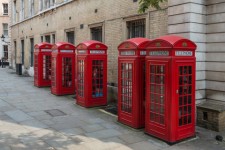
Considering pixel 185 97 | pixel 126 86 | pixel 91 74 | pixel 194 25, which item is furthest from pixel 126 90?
pixel 194 25

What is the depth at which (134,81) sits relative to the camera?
734cm

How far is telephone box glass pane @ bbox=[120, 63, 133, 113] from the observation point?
24.9ft

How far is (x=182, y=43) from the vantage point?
6336 millimetres

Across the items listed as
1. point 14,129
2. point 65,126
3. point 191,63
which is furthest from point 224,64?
point 14,129

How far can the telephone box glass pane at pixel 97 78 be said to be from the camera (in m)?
9.98

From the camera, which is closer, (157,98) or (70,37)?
(157,98)

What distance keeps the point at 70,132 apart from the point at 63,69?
5546 mm

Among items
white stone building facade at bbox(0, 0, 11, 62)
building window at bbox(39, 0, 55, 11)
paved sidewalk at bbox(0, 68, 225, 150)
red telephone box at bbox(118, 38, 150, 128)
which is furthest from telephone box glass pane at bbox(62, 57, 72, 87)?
white stone building facade at bbox(0, 0, 11, 62)

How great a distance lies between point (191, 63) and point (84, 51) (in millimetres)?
4327

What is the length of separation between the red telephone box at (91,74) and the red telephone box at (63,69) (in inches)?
77.7

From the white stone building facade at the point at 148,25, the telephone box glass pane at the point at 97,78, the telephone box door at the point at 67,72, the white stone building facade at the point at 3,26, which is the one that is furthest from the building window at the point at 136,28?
the white stone building facade at the point at 3,26

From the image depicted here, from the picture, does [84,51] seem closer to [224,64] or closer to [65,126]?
[65,126]

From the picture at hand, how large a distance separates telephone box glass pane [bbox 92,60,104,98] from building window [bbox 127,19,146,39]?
1.75 meters

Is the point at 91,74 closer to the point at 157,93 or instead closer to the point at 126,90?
the point at 126,90
